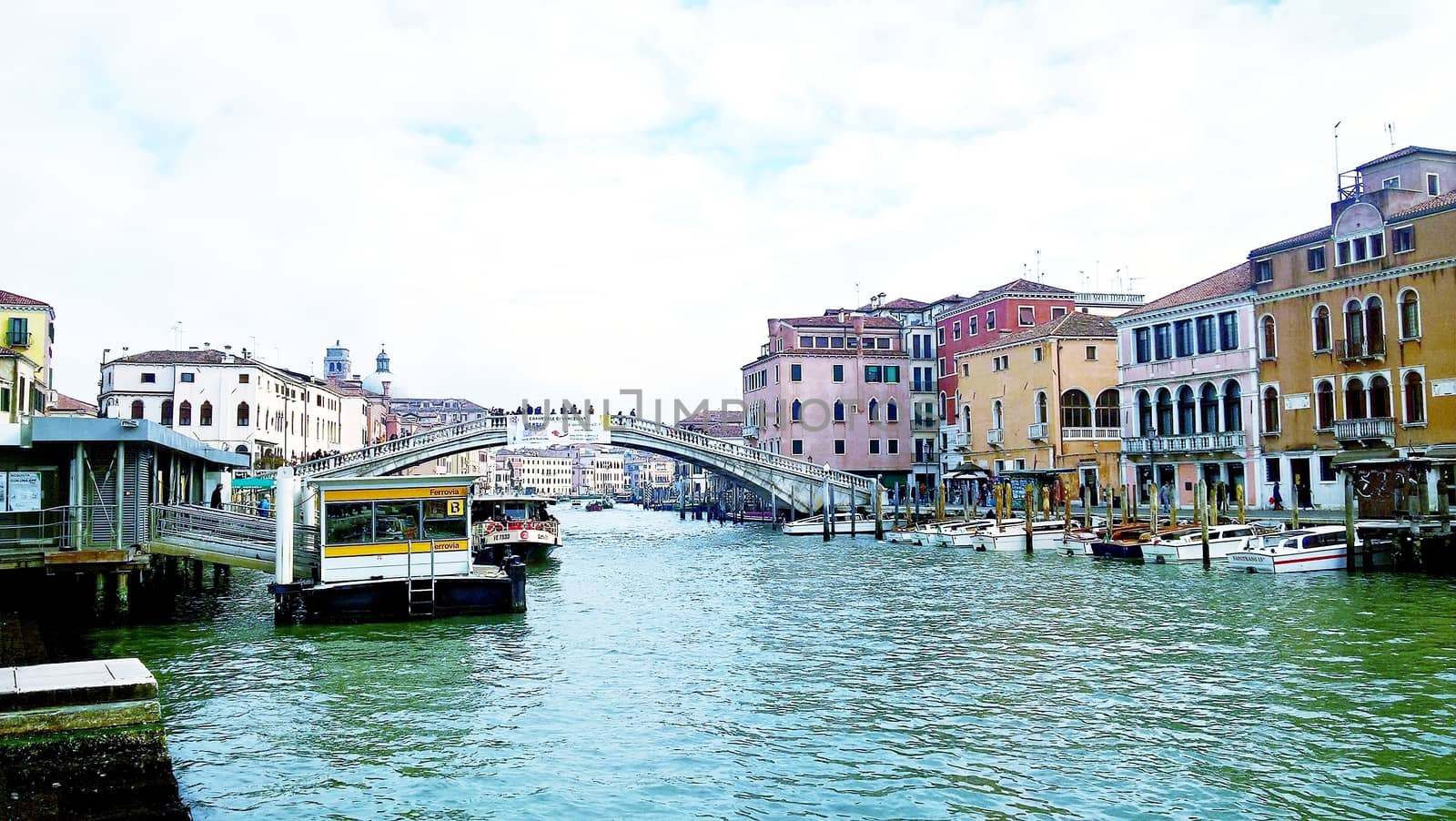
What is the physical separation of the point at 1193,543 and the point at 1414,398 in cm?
752

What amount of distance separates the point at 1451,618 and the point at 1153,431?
2137 centimetres

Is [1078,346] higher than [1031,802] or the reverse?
higher

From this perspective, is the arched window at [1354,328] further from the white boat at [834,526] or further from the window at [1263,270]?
the white boat at [834,526]

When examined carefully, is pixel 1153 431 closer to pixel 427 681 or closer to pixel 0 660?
pixel 427 681

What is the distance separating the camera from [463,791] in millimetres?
8844

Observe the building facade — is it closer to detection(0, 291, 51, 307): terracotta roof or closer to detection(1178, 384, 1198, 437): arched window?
detection(1178, 384, 1198, 437): arched window

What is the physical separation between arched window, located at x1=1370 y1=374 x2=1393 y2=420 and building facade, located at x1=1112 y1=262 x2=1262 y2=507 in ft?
12.9

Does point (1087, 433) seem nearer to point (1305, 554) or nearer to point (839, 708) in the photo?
point (1305, 554)

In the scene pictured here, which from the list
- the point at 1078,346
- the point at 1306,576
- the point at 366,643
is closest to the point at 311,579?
the point at 366,643

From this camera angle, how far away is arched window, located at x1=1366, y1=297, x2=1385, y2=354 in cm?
2927

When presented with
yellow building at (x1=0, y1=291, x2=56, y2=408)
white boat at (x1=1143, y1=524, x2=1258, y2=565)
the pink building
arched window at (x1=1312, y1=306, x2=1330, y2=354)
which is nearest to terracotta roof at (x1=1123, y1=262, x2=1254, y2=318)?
arched window at (x1=1312, y1=306, x2=1330, y2=354)

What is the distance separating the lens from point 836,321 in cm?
5703

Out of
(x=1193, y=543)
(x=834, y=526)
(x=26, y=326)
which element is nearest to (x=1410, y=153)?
(x=1193, y=543)

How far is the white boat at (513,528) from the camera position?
102ft
